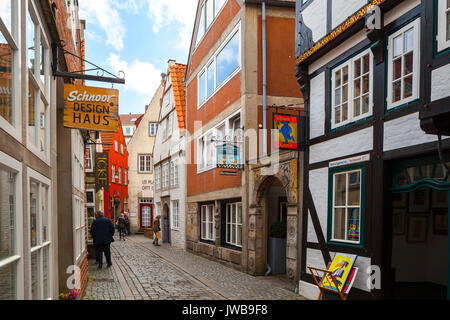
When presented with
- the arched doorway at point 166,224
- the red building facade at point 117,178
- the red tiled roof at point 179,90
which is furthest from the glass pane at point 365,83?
the red building facade at point 117,178

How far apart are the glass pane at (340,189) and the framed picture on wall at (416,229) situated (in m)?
2.52

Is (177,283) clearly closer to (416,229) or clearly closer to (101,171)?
(416,229)

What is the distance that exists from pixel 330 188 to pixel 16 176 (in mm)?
5723

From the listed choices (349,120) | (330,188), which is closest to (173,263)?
(330,188)

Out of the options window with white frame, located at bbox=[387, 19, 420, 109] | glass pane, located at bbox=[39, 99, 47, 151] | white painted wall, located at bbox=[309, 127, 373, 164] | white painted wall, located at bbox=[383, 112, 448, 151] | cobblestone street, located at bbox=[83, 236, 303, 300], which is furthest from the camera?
cobblestone street, located at bbox=[83, 236, 303, 300]

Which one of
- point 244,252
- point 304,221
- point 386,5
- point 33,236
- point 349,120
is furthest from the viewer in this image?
point 244,252

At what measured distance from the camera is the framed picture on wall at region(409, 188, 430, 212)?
870 centimetres

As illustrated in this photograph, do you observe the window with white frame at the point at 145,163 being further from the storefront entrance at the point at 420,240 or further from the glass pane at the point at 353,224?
the glass pane at the point at 353,224

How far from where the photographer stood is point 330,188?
753cm

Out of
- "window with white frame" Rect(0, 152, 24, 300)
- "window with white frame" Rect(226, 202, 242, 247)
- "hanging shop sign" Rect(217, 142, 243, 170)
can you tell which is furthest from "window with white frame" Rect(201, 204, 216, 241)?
"window with white frame" Rect(0, 152, 24, 300)

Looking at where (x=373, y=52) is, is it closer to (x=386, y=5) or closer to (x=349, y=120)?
(x=386, y=5)

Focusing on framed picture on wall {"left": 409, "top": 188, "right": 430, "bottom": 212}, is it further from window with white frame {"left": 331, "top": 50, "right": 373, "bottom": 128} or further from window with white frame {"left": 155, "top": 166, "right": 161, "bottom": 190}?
window with white frame {"left": 155, "top": 166, "right": 161, "bottom": 190}

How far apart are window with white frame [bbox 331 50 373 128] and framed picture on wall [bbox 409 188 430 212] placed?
9.22ft

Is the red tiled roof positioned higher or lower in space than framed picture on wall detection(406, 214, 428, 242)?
higher
